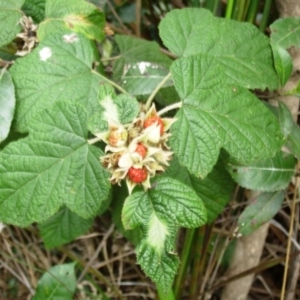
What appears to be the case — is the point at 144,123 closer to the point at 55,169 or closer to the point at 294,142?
the point at 55,169

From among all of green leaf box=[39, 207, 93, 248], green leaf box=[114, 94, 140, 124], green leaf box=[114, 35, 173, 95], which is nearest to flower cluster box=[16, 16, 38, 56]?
green leaf box=[114, 35, 173, 95]

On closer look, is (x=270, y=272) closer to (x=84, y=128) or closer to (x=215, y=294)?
(x=215, y=294)

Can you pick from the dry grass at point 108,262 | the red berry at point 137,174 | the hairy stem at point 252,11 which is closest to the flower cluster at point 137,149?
the red berry at point 137,174

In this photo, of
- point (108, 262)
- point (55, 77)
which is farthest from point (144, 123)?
point (108, 262)

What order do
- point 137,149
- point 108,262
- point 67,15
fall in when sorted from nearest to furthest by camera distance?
1. point 137,149
2. point 67,15
3. point 108,262

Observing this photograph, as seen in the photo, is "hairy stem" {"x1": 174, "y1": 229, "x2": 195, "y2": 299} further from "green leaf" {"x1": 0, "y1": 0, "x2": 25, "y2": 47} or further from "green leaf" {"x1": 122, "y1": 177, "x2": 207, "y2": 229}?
"green leaf" {"x1": 0, "y1": 0, "x2": 25, "y2": 47}

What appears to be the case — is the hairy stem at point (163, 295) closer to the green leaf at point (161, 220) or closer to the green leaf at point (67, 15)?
the green leaf at point (161, 220)
